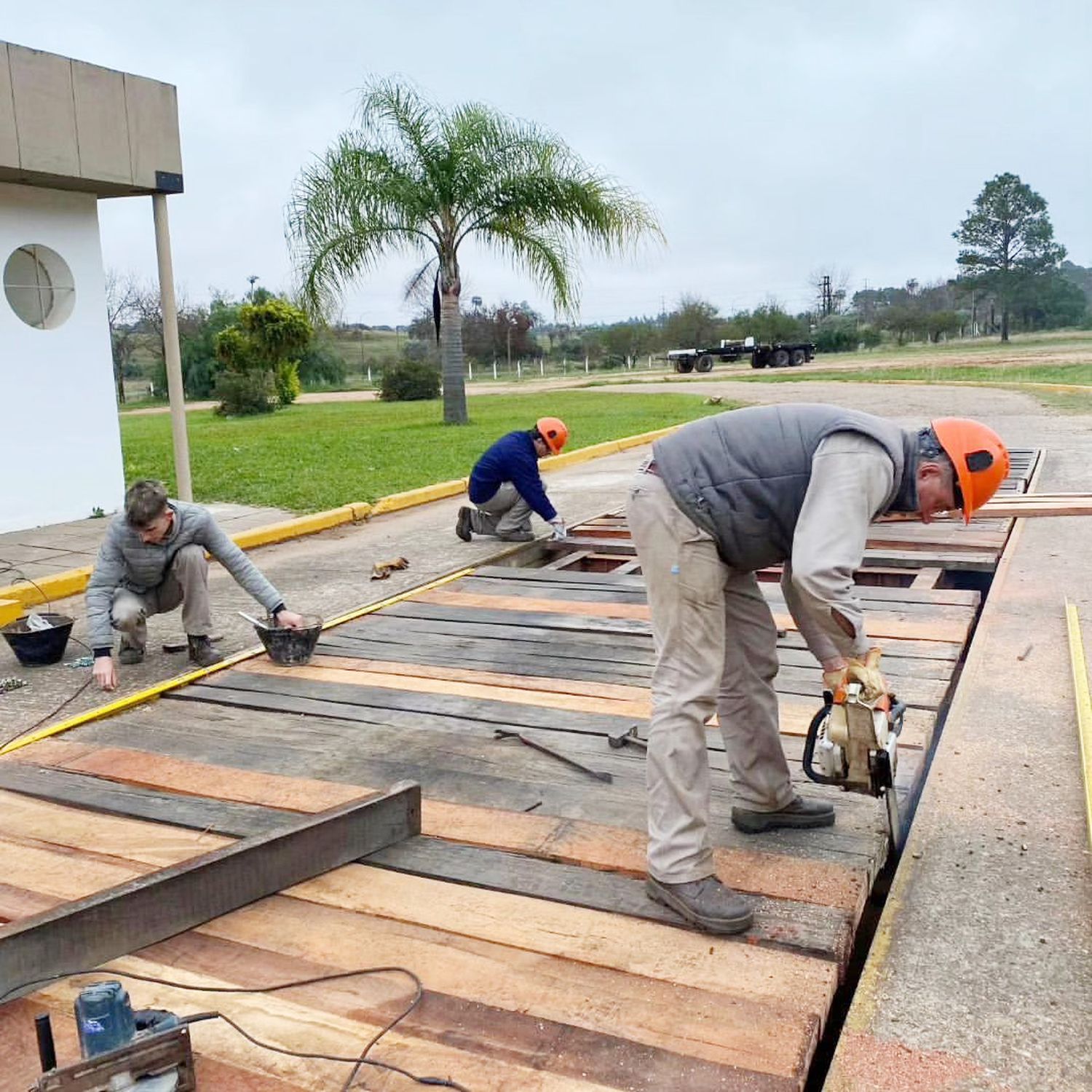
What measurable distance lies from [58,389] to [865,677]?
793cm

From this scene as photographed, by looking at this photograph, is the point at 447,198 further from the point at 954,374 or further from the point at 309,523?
the point at 954,374

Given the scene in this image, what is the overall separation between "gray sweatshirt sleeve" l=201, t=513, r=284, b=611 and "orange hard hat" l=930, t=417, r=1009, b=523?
3251 millimetres

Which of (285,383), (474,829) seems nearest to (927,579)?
(474,829)

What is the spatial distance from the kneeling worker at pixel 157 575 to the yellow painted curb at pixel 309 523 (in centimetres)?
167

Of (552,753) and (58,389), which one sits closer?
(552,753)

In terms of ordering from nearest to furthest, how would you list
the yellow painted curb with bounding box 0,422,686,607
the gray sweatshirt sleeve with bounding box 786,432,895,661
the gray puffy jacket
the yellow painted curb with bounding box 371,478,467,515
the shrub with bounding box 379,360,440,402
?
the gray sweatshirt sleeve with bounding box 786,432,895,661, the gray puffy jacket, the yellow painted curb with bounding box 0,422,686,607, the yellow painted curb with bounding box 371,478,467,515, the shrub with bounding box 379,360,440,402

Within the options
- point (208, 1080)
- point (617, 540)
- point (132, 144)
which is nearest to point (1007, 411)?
point (617, 540)

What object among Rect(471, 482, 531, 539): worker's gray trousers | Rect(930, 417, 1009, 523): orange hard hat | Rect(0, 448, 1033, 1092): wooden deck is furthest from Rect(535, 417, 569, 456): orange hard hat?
Rect(930, 417, 1009, 523): orange hard hat

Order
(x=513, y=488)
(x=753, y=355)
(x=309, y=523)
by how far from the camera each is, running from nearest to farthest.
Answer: (x=513, y=488)
(x=309, y=523)
(x=753, y=355)

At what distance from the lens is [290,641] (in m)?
4.89

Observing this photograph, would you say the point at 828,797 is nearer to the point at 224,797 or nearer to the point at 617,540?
the point at 224,797

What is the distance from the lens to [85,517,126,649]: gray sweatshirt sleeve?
452cm

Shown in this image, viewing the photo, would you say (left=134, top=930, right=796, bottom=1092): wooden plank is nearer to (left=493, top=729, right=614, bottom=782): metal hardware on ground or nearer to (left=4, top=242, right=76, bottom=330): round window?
(left=493, top=729, right=614, bottom=782): metal hardware on ground

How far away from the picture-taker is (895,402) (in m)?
20.1
